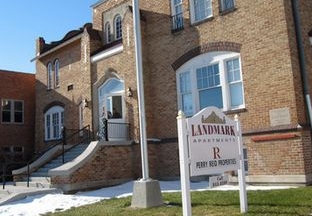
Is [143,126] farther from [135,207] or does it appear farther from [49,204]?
[49,204]

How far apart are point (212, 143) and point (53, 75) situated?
62.8 ft

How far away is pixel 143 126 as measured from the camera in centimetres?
1130

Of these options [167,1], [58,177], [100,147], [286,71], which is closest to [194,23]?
[167,1]

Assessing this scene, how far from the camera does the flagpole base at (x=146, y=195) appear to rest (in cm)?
1079

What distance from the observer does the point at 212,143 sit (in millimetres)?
8336

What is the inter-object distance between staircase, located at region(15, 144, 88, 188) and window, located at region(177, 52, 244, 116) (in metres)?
5.53

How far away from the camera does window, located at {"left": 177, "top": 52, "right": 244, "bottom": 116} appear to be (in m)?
15.4

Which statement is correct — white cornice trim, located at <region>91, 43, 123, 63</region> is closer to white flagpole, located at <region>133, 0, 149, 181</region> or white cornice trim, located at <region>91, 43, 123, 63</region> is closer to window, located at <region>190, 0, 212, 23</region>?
window, located at <region>190, 0, 212, 23</region>

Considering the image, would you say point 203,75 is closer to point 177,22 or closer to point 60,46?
point 177,22

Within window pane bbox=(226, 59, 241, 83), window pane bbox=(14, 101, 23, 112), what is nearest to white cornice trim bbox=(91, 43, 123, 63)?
window pane bbox=(226, 59, 241, 83)

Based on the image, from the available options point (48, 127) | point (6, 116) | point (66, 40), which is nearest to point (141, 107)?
point (66, 40)

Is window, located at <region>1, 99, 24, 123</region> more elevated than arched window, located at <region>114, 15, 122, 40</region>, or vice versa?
arched window, located at <region>114, 15, 122, 40</region>

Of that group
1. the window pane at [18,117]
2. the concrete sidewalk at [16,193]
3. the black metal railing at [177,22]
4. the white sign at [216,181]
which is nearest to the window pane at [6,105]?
the window pane at [18,117]

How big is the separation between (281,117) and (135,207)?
5.91 meters
